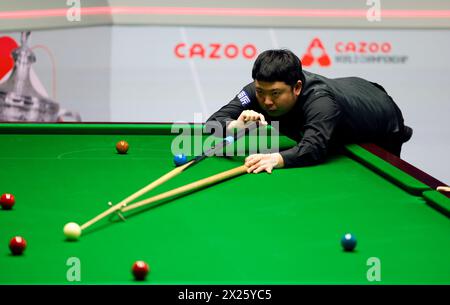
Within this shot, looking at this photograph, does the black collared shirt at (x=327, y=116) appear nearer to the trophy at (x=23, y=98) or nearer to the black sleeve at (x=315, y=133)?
the black sleeve at (x=315, y=133)

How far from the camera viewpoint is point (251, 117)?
11.9 feet

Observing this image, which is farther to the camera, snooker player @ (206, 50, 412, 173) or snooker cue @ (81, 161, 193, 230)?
snooker player @ (206, 50, 412, 173)

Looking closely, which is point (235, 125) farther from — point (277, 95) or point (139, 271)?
point (139, 271)

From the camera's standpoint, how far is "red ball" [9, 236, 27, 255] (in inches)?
85.4

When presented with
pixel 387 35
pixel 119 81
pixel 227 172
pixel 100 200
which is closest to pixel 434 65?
pixel 387 35

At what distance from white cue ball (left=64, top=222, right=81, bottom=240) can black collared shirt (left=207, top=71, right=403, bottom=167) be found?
1244 mm

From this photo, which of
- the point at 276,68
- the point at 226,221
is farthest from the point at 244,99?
the point at 226,221

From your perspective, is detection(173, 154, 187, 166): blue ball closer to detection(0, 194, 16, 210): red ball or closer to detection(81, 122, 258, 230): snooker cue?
detection(81, 122, 258, 230): snooker cue

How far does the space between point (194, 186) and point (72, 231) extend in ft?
2.29

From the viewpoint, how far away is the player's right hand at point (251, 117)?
3.63 meters

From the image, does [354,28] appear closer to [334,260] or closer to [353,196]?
[353,196]

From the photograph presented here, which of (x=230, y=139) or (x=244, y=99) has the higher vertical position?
(x=244, y=99)

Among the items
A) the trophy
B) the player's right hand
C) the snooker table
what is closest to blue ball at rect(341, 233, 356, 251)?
the snooker table

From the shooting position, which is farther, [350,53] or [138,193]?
[350,53]
